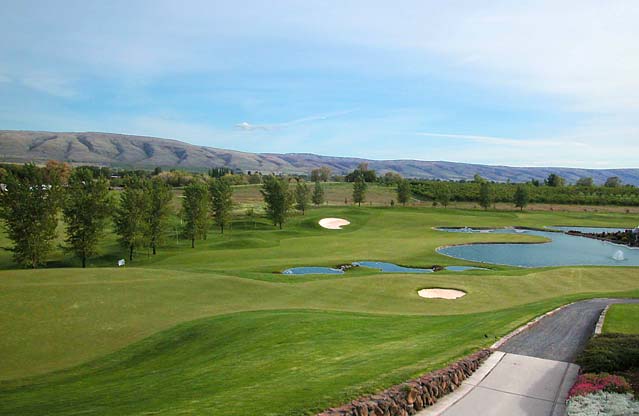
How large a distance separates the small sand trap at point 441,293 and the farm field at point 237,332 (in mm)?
794

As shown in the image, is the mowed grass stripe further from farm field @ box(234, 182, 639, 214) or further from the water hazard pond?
farm field @ box(234, 182, 639, 214)

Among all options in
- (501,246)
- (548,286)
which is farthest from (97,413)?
(501,246)

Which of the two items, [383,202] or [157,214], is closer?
[157,214]

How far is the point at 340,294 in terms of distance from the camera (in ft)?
90.7

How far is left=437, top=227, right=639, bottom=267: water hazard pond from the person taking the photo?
50253 millimetres

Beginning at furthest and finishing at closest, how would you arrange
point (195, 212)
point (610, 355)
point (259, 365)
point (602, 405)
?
point (195, 212) < point (259, 365) < point (610, 355) < point (602, 405)

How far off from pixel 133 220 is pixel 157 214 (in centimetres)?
625

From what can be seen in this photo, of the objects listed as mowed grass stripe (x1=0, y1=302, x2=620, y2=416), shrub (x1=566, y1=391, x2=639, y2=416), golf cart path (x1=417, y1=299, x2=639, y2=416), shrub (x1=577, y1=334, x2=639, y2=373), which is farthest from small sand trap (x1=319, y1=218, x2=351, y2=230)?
shrub (x1=566, y1=391, x2=639, y2=416)

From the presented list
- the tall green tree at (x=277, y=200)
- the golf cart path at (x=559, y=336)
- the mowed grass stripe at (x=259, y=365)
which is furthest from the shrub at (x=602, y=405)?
the tall green tree at (x=277, y=200)

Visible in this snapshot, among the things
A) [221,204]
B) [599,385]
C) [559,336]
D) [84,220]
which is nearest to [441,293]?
[559,336]

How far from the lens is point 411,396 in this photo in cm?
1043

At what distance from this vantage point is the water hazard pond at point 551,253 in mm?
50253

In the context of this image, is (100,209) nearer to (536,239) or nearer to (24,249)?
(24,249)

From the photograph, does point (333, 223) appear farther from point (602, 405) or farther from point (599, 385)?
point (602, 405)
